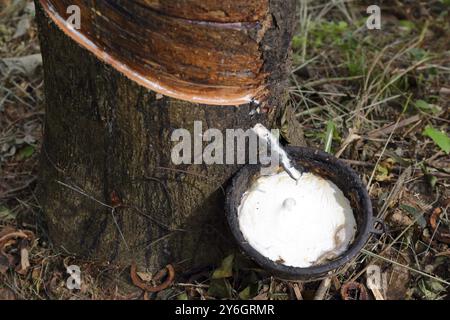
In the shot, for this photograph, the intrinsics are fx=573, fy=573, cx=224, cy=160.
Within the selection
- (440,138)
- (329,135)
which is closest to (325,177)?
(329,135)

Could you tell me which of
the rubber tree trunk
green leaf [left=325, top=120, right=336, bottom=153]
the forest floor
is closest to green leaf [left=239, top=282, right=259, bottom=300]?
the forest floor

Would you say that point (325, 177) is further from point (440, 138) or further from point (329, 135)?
point (440, 138)

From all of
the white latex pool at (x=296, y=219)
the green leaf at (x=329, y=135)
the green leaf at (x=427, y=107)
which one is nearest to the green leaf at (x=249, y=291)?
the white latex pool at (x=296, y=219)

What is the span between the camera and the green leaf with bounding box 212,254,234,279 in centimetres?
198

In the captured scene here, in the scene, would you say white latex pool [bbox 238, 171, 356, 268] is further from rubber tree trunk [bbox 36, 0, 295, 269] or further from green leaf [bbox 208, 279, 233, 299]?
green leaf [bbox 208, 279, 233, 299]

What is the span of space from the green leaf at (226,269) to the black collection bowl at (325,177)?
253 millimetres

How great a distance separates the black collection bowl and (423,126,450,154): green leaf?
65 centimetres

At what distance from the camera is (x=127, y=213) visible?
1.99 m

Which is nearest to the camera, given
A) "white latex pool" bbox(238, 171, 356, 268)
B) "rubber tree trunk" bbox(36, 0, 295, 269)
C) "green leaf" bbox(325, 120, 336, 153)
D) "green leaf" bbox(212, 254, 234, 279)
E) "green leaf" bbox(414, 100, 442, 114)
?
"rubber tree trunk" bbox(36, 0, 295, 269)

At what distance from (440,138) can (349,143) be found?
366mm

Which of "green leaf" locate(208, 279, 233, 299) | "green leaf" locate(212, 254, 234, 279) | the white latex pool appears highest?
the white latex pool

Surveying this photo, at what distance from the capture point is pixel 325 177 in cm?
192

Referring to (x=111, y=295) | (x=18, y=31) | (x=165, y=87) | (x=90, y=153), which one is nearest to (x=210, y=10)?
(x=165, y=87)

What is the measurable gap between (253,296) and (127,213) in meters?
0.53
